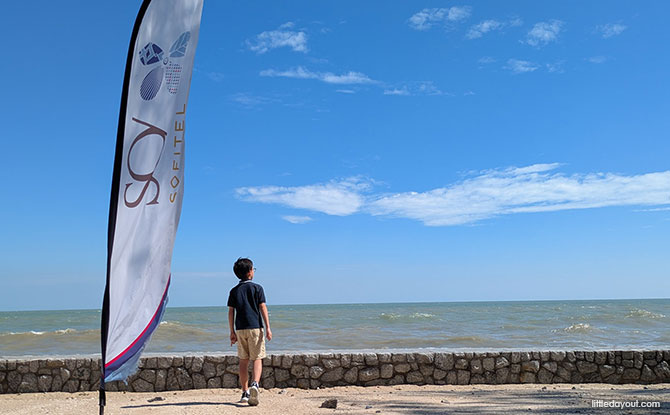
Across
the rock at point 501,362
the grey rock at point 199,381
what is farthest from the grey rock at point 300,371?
the rock at point 501,362

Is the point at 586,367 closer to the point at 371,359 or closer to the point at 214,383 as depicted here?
the point at 371,359

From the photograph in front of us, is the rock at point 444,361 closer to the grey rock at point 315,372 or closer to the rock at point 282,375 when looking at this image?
the grey rock at point 315,372

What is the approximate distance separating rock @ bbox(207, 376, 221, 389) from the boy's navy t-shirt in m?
1.71

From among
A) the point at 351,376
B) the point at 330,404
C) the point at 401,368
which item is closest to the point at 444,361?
the point at 401,368

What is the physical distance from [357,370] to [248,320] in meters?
2.25

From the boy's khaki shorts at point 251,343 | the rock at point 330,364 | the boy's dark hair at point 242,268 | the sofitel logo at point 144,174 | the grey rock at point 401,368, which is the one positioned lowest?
the grey rock at point 401,368

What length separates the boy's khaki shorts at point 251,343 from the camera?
17.6 ft

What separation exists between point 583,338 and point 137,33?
643 inches

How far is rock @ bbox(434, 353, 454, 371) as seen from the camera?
7.20 m

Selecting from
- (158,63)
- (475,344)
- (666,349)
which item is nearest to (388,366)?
(666,349)

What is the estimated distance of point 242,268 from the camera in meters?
5.49

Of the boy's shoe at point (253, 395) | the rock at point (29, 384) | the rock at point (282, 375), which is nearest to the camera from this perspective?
the boy's shoe at point (253, 395)

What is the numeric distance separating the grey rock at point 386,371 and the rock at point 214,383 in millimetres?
2026

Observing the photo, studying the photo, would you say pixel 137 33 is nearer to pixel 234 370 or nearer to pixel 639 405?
pixel 234 370
